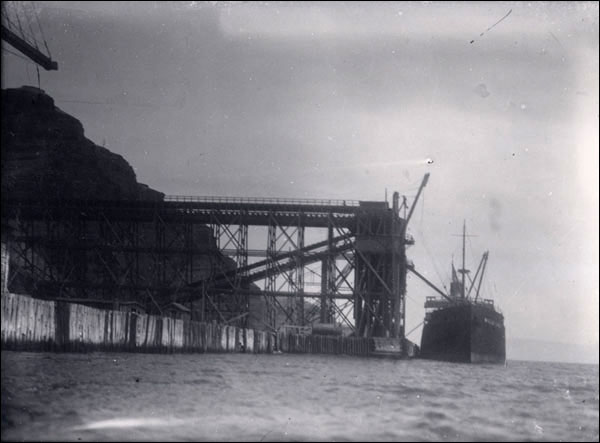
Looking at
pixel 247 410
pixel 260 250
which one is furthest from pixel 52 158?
pixel 247 410

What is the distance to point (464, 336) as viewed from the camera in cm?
7031

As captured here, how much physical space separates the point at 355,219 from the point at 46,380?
45.5 metres

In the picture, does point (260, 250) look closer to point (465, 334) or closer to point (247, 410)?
point (465, 334)

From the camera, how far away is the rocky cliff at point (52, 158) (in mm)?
101750

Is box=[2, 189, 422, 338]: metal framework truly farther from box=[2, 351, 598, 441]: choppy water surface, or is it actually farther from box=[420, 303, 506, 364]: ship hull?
box=[2, 351, 598, 441]: choppy water surface

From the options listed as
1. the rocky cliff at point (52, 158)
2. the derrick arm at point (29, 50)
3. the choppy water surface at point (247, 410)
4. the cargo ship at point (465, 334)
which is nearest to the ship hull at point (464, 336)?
the cargo ship at point (465, 334)

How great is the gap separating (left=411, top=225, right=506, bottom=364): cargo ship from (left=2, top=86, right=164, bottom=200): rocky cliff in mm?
51811

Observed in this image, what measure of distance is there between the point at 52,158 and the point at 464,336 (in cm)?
6464

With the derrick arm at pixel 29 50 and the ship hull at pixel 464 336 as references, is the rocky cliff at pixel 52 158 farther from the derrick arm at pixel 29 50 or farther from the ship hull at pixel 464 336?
the derrick arm at pixel 29 50

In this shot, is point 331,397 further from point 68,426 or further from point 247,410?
point 68,426

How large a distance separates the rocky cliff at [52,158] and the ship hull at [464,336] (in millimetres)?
51831

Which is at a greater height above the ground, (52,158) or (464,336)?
→ (52,158)

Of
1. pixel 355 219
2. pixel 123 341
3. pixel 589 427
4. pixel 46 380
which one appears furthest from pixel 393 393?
pixel 355 219

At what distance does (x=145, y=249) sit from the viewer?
6066 centimetres
